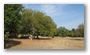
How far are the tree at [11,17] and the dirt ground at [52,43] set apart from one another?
0.93 feet

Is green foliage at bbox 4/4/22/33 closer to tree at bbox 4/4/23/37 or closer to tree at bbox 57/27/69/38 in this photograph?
tree at bbox 4/4/23/37

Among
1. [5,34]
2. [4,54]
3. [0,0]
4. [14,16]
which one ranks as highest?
[0,0]

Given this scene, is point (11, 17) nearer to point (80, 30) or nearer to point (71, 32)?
point (71, 32)

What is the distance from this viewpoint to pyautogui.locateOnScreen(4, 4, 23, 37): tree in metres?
4.25

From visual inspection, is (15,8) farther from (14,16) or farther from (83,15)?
(83,15)

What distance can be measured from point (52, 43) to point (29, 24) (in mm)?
543

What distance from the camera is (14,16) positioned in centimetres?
429

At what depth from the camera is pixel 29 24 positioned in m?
4.33

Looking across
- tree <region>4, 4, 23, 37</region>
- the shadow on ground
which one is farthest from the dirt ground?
tree <region>4, 4, 23, 37</region>

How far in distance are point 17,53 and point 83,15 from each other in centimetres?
137

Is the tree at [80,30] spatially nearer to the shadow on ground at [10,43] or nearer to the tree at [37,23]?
the tree at [37,23]

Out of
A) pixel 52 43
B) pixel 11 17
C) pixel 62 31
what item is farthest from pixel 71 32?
pixel 11 17

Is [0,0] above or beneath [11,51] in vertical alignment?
above

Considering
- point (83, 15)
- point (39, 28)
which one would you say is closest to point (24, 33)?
point (39, 28)
